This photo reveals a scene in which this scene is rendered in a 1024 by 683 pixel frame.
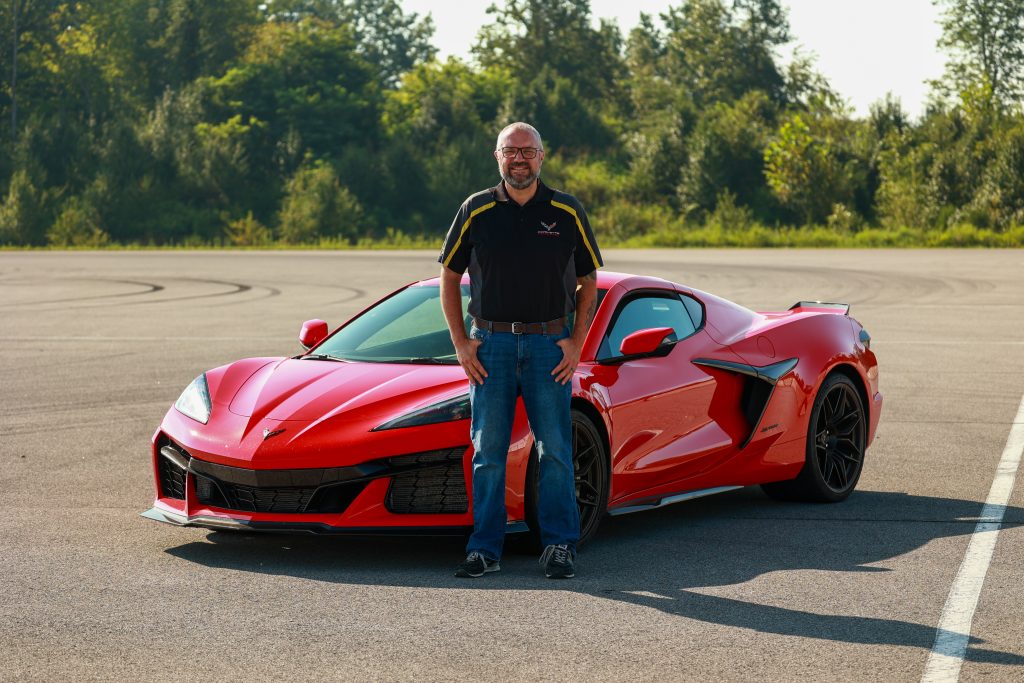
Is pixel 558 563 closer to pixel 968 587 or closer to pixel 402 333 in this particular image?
pixel 968 587

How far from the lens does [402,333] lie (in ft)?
24.1

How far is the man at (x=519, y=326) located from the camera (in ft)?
19.6

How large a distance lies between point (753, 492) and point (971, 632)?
3251 mm

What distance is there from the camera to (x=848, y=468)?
318 inches

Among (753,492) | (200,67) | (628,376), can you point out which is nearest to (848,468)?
(753,492)

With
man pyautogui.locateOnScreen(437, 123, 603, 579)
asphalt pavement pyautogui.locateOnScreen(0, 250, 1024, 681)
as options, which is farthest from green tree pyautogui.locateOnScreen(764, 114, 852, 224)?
man pyautogui.locateOnScreen(437, 123, 603, 579)

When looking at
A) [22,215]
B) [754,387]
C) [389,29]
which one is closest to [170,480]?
[754,387]

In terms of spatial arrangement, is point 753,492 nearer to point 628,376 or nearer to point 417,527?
point 628,376

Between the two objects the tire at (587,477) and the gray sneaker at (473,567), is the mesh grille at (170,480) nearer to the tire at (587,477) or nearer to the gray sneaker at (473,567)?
the gray sneaker at (473,567)

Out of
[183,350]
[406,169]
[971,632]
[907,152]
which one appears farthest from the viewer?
[406,169]

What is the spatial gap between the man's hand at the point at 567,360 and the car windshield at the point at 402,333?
2.93 ft

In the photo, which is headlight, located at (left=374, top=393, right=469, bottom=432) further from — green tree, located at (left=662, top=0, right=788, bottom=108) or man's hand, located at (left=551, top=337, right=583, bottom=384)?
green tree, located at (left=662, top=0, right=788, bottom=108)

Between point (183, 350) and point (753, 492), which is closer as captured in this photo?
point (753, 492)

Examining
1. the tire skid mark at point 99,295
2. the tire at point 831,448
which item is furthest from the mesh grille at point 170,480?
the tire skid mark at point 99,295
